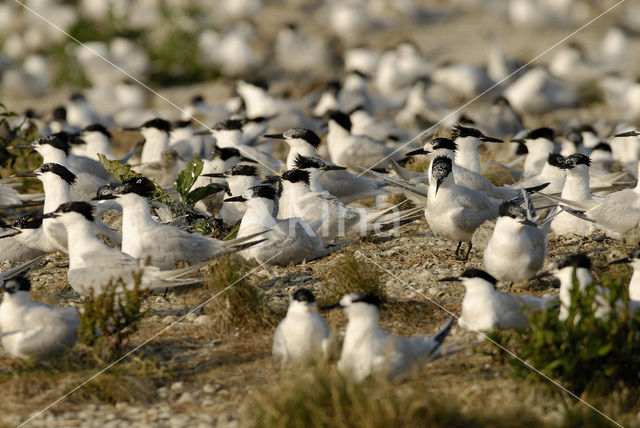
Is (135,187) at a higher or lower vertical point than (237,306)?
higher

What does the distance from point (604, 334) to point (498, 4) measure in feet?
68.1

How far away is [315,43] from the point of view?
2131 cm

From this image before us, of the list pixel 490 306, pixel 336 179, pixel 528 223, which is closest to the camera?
pixel 490 306

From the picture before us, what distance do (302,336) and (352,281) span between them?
110cm

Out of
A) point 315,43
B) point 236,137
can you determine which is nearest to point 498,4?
point 315,43

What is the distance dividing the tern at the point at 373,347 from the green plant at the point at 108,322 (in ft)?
4.39

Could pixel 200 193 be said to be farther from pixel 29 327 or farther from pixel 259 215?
pixel 29 327

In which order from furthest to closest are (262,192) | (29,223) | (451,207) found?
(29,223), (262,192), (451,207)

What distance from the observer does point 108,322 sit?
4867 millimetres

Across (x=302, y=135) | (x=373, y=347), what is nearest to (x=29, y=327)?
(x=373, y=347)

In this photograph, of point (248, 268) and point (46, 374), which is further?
point (248, 268)

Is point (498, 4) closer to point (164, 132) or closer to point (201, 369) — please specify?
point (164, 132)

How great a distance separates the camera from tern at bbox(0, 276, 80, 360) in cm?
470

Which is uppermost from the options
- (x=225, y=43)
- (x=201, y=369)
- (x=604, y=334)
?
(x=225, y=43)
